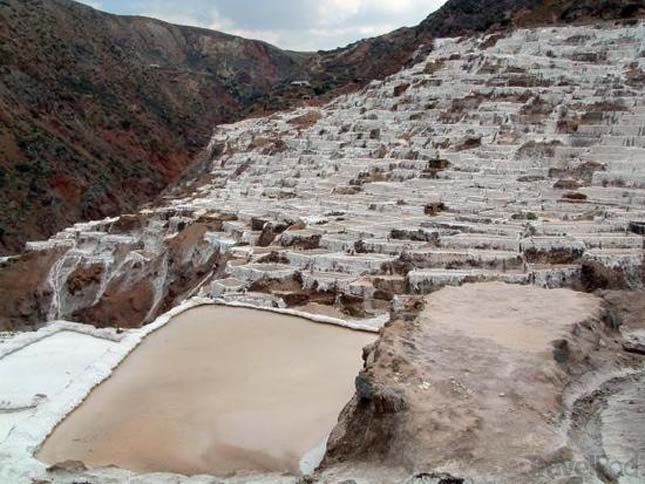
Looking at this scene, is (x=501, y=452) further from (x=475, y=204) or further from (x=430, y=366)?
(x=475, y=204)

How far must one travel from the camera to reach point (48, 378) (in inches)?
303

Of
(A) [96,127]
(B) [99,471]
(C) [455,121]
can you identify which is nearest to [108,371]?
(B) [99,471]

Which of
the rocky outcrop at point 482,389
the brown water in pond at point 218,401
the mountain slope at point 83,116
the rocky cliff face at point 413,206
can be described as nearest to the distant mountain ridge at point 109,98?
the mountain slope at point 83,116

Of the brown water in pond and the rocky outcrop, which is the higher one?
the rocky outcrop

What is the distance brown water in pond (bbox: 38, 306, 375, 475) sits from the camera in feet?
20.0

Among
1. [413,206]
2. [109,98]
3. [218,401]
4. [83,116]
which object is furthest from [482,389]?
[109,98]

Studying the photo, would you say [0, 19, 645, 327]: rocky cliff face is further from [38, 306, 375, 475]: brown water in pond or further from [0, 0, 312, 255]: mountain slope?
[0, 0, 312, 255]: mountain slope

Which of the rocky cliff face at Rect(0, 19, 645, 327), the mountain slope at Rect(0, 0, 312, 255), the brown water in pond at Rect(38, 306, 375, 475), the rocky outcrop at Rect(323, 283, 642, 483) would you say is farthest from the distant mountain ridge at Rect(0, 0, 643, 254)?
the rocky outcrop at Rect(323, 283, 642, 483)

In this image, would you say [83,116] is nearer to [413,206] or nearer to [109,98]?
[109,98]

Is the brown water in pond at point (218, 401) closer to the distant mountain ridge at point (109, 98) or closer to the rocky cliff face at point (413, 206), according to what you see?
the rocky cliff face at point (413, 206)

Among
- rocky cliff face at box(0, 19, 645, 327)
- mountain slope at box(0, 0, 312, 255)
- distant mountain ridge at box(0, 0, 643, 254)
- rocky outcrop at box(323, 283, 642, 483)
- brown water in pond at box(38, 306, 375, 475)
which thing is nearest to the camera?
rocky outcrop at box(323, 283, 642, 483)

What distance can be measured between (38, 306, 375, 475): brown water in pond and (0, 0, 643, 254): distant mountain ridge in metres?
29.6

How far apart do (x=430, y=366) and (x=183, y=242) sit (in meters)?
16.9

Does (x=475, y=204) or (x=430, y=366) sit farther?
(x=475, y=204)
